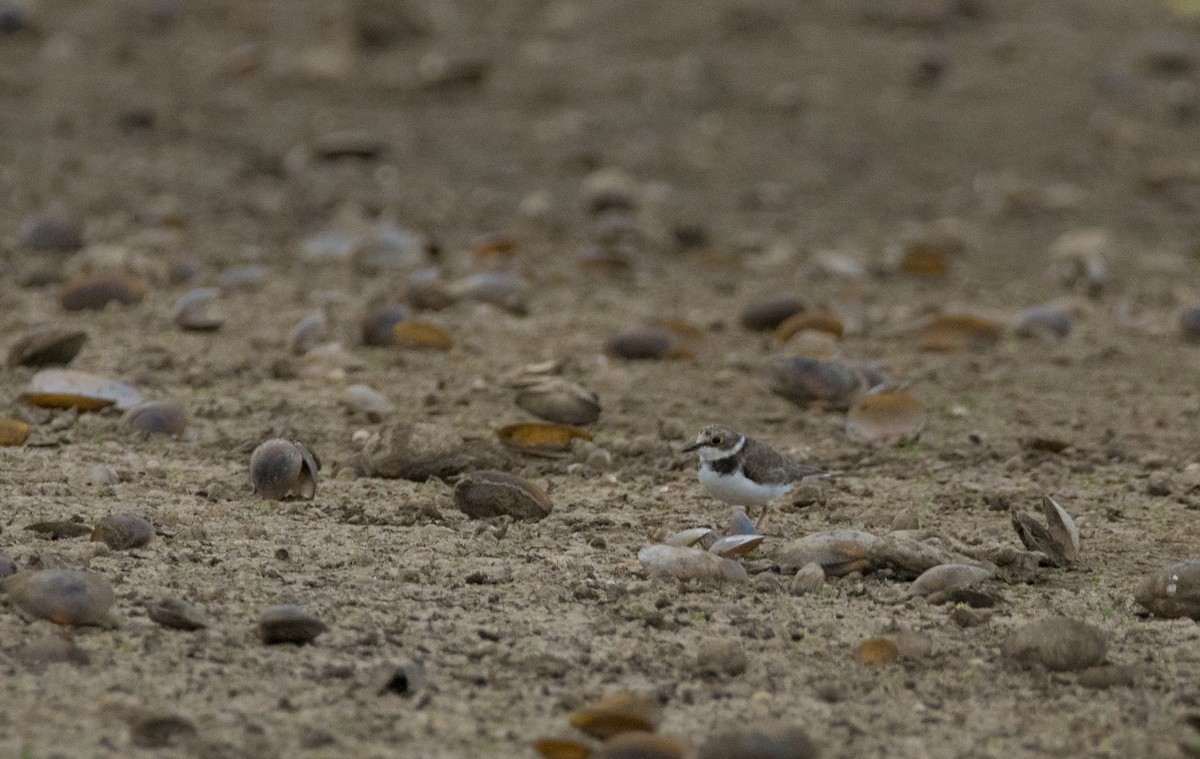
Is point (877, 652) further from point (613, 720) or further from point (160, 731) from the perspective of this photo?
point (160, 731)

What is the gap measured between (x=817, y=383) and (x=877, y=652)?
1.94m

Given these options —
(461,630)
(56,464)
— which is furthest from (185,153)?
(461,630)

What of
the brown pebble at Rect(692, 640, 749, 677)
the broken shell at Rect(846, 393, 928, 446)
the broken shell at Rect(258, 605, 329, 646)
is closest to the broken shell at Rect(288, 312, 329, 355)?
the broken shell at Rect(846, 393, 928, 446)

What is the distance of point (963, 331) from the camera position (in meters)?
6.00

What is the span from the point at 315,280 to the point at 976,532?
331 cm

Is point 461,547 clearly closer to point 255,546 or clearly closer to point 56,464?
point 255,546

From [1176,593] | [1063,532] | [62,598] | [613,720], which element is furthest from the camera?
[1063,532]

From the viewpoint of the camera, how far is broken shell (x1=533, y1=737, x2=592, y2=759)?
9.07ft

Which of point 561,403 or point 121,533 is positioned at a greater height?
point 121,533

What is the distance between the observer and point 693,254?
24.5ft

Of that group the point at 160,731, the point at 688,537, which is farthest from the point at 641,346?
the point at 160,731

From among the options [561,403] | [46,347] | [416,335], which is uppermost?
[46,347]

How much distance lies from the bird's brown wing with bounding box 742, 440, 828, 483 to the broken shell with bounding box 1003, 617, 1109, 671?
91 cm

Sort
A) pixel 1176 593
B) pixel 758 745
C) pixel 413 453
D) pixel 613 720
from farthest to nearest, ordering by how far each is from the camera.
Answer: pixel 413 453
pixel 1176 593
pixel 613 720
pixel 758 745
